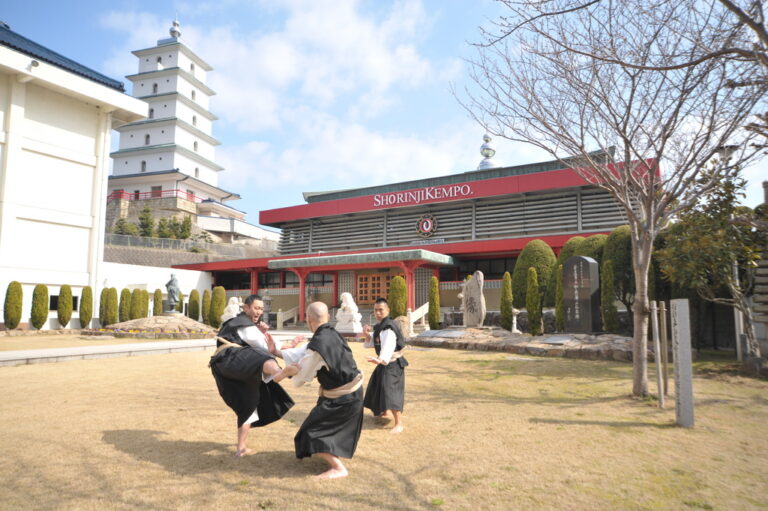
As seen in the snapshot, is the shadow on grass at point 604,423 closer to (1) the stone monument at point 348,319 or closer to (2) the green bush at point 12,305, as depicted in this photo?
(1) the stone monument at point 348,319

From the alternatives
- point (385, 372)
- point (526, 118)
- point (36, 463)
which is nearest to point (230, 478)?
point (36, 463)

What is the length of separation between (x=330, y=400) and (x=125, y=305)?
22484mm

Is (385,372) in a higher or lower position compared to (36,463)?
higher

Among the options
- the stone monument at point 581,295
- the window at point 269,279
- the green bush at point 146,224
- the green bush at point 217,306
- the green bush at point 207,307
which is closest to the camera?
the stone monument at point 581,295

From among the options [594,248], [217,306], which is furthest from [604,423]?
[217,306]

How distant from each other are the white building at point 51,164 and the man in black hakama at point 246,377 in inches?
830

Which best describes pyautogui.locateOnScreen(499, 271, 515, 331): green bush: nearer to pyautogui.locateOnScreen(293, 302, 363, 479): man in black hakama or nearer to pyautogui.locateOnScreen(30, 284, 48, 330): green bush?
pyautogui.locateOnScreen(293, 302, 363, 479): man in black hakama

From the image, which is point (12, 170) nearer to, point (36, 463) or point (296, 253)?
point (296, 253)

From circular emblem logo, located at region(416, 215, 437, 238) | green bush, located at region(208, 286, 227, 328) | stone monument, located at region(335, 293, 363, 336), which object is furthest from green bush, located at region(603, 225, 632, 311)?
green bush, located at region(208, 286, 227, 328)

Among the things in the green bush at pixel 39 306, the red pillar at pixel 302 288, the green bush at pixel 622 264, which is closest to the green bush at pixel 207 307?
the red pillar at pixel 302 288

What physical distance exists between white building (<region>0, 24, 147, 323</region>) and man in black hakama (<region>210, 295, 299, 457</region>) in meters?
21.1

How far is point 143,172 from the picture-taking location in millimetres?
46000

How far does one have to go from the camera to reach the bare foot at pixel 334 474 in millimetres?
3904

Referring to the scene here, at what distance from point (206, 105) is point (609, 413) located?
52.7 meters
